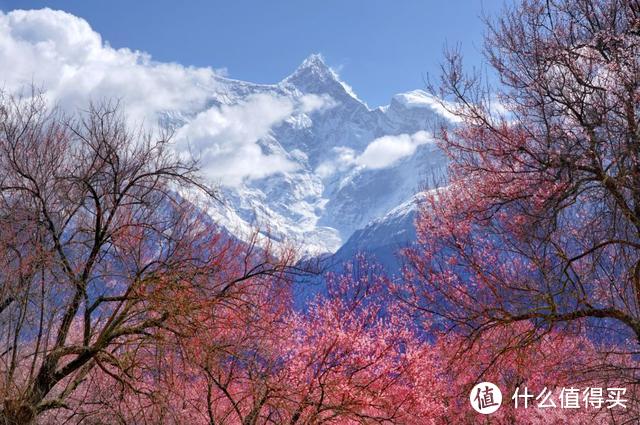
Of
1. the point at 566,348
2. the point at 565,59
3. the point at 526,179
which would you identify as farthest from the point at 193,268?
the point at 566,348

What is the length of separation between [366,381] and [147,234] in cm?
566

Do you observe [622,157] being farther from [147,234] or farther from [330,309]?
[330,309]

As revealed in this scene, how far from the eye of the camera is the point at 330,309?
18422 millimetres

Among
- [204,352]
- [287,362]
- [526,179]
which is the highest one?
[526,179]

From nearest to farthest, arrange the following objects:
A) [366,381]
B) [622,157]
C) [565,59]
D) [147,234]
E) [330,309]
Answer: [622,157] < [565,59] < [147,234] < [366,381] < [330,309]

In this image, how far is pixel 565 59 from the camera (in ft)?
23.8

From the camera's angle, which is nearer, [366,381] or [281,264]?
[281,264]

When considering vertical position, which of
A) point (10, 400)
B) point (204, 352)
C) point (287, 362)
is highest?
point (287, 362)

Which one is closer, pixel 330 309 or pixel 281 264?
pixel 281 264

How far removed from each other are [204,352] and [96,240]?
8.41ft

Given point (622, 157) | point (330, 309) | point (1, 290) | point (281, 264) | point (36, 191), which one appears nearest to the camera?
point (622, 157)

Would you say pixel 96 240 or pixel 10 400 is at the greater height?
pixel 96 240

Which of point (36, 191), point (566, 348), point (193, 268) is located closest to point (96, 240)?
point (36, 191)

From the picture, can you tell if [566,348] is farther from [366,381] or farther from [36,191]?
[36,191]
